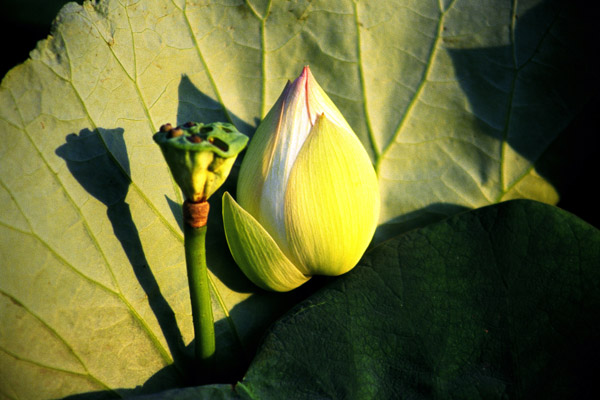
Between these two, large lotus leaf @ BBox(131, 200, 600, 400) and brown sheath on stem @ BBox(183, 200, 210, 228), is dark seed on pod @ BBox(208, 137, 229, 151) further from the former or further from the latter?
large lotus leaf @ BBox(131, 200, 600, 400)

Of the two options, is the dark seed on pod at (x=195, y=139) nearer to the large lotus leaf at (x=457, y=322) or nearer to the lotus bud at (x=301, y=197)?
the lotus bud at (x=301, y=197)

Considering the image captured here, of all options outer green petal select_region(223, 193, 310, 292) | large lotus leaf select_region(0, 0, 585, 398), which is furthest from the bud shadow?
outer green petal select_region(223, 193, 310, 292)

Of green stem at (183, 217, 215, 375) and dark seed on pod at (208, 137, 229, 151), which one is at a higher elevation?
dark seed on pod at (208, 137, 229, 151)

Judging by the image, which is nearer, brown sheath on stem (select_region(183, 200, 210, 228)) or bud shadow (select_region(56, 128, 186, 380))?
brown sheath on stem (select_region(183, 200, 210, 228))

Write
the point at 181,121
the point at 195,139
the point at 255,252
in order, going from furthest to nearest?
the point at 181,121 → the point at 255,252 → the point at 195,139

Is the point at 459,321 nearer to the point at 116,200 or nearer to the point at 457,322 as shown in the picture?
the point at 457,322

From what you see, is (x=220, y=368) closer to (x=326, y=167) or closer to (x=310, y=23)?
(x=326, y=167)

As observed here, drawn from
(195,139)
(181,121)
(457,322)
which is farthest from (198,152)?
(457,322)
